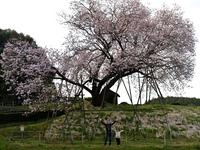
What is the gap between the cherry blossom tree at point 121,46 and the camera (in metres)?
21.7

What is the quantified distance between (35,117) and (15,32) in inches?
632

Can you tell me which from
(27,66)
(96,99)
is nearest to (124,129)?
(96,99)

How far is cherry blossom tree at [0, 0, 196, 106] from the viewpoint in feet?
71.3

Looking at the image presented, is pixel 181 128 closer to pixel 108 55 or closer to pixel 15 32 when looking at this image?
pixel 108 55

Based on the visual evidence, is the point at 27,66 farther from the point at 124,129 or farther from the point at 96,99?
the point at 124,129

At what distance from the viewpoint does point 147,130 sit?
19844 millimetres

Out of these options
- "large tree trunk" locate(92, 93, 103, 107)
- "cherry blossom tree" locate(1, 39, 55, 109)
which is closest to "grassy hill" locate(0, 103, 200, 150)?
"large tree trunk" locate(92, 93, 103, 107)

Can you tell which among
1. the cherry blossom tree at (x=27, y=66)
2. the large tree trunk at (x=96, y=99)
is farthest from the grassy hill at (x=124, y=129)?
the cherry blossom tree at (x=27, y=66)

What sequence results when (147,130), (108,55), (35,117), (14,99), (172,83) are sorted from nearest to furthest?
(147,130) < (108,55) < (172,83) < (35,117) < (14,99)

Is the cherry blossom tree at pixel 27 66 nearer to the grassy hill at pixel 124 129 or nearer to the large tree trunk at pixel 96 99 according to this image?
the grassy hill at pixel 124 129

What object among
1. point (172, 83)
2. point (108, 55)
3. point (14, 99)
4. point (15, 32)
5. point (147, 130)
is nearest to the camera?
point (147, 130)

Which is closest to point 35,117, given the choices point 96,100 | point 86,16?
point 96,100

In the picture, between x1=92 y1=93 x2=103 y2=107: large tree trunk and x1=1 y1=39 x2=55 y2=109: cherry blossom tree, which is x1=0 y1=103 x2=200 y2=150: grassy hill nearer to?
x1=92 y1=93 x2=103 y2=107: large tree trunk

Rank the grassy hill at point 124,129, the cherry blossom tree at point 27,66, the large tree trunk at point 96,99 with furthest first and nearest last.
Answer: the large tree trunk at point 96,99
the cherry blossom tree at point 27,66
the grassy hill at point 124,129
